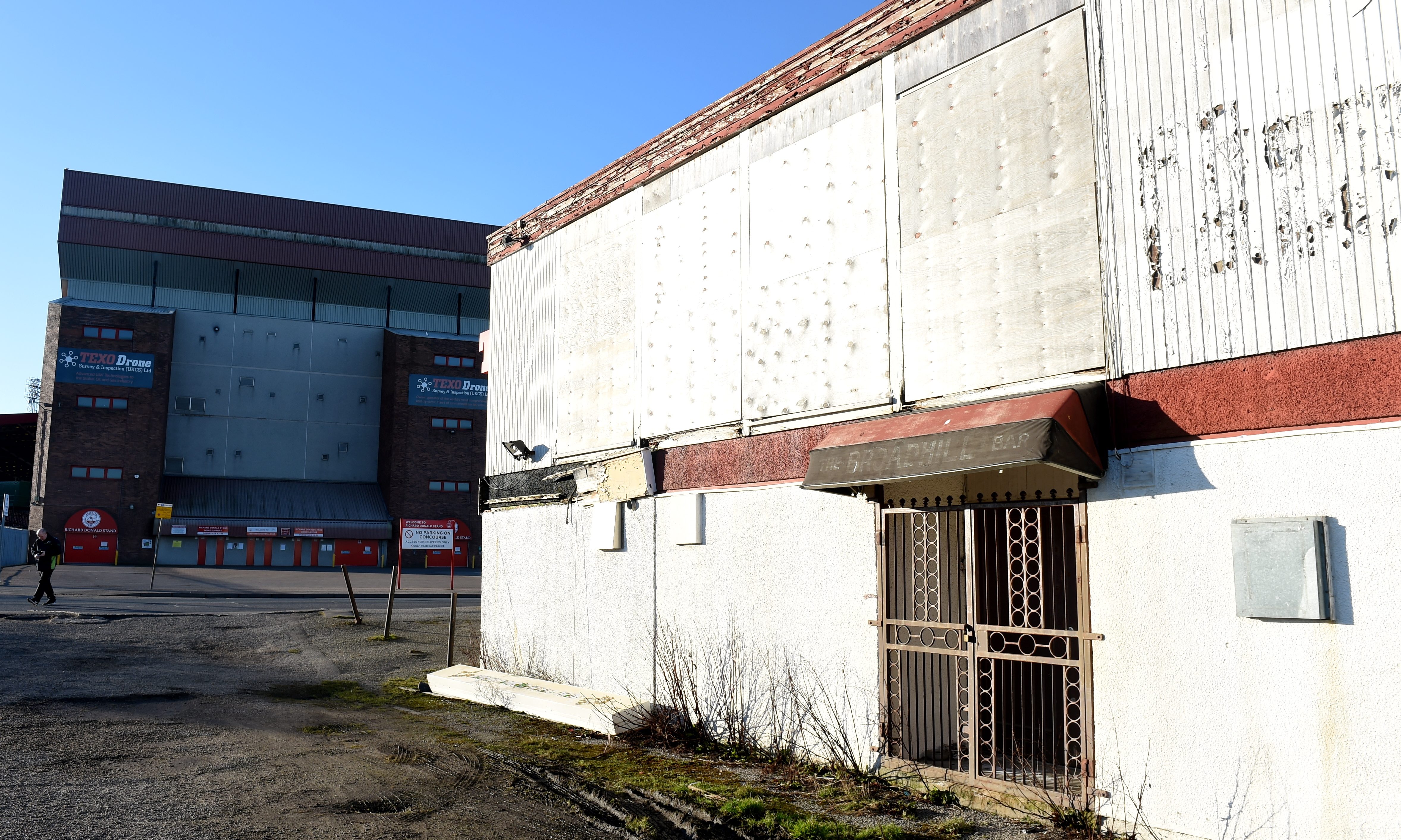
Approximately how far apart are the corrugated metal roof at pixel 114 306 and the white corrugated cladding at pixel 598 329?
40.1 m

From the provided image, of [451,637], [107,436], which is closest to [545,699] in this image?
[451,637]

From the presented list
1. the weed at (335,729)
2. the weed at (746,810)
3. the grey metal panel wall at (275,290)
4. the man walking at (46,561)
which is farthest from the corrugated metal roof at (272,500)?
the weed at (746,810)

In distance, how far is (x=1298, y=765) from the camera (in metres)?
5.29

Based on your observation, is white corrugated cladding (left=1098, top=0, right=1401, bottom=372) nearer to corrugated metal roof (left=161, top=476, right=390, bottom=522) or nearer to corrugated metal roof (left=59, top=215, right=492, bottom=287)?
corrugated metal roof (left=161, top=476, right=390, bottom=522)

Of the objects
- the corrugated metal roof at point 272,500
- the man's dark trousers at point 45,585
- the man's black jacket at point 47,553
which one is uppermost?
the corrugated metal roof at point 272,500

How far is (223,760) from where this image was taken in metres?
8.12

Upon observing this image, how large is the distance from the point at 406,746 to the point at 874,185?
6.63 meters

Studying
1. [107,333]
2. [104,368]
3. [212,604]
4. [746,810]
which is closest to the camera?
[746,810]

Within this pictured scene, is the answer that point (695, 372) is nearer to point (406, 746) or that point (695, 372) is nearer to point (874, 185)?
point (874, 185)

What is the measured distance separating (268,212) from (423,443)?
46.3 ft

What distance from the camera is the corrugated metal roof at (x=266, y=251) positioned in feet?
146

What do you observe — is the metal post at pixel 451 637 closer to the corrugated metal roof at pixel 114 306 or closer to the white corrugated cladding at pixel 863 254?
the white corrugated cladding at pixel 863 254

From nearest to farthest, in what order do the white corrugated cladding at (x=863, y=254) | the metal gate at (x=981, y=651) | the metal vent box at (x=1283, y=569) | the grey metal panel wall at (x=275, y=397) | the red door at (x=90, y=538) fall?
the metal vent box at (x=1283, y=569)
the metal gate at (x=981, y=651)
the white corrugated cladding at (x=863, y=254)
the red door at (x=90, y=538)
the grey metal panel wall at (x=275, y=397)

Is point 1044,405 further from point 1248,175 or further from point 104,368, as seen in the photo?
point 104,368
